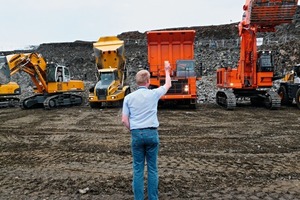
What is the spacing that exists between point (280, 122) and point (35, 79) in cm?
1241

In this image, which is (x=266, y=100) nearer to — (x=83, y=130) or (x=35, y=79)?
(x=83, y=130)

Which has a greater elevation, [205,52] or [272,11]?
[272,11]

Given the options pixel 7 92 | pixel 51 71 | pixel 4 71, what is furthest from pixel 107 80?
pixel 7 92

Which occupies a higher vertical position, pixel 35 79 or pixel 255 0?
pixel 255 0

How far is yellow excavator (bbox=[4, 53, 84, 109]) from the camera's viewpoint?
55.6 feet

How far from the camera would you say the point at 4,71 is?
17000mm

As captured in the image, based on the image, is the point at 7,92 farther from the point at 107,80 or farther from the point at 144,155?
the point at 144,155

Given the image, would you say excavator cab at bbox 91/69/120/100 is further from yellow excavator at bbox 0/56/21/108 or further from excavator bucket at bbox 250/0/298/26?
excavator bucket at bbox 250/0/298/26

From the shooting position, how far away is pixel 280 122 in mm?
10953

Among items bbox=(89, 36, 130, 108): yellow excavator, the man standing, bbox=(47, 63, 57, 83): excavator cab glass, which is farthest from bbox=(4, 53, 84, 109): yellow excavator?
the man standing

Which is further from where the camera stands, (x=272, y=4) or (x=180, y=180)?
(x=272, y=4)

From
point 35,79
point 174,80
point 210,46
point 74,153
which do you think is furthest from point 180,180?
point 210,46

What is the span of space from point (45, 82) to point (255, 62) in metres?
10.7

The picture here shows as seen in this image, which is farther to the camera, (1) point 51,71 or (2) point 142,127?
(1) point 51,71
